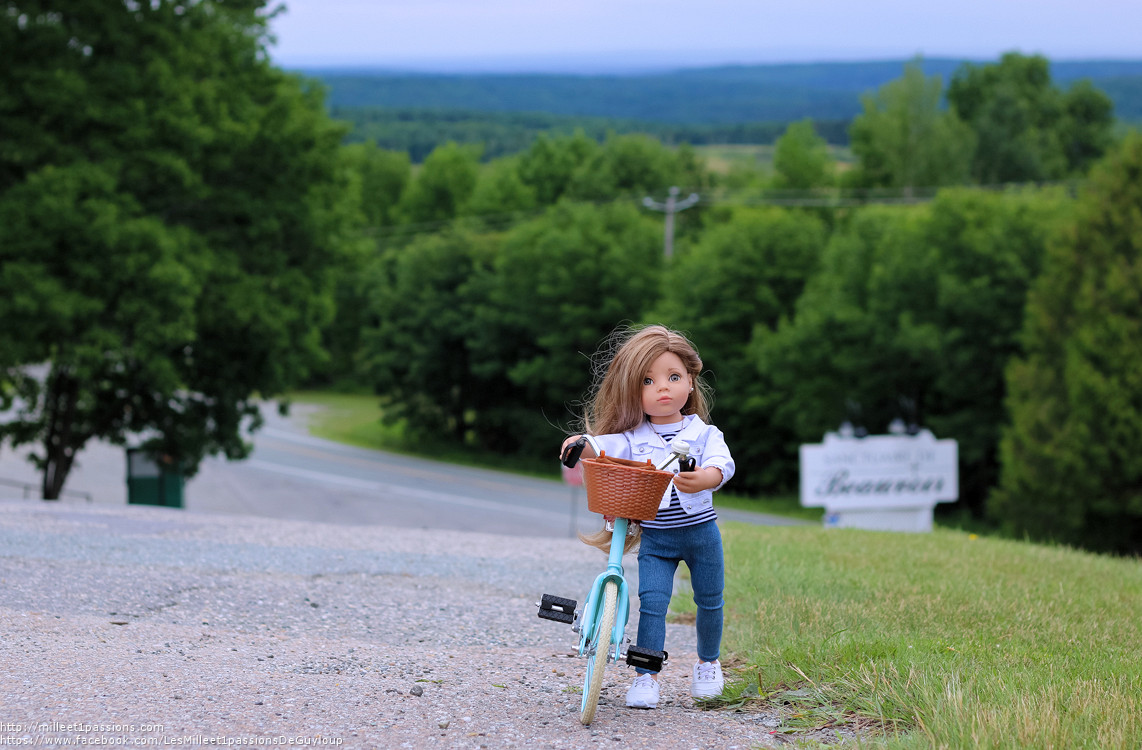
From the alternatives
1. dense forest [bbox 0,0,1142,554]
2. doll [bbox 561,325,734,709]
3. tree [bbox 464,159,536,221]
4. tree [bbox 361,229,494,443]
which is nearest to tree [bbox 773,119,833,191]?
dense forest [bbox 0,0,1142,554]

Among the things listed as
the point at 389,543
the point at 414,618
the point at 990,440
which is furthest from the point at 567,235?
the point at 414,618

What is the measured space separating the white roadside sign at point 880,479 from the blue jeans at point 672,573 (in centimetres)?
1670

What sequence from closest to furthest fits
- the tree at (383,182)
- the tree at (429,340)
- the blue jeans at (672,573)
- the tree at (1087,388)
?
1. the blue jeans at (672,573)
2. the tree at (1087,388)
3. the tree at (429,340)
4. the tree at (383,182)

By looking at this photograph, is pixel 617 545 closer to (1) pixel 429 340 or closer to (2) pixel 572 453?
(2) pixel 572 453

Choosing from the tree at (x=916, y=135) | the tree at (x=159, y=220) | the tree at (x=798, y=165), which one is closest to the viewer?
the tree at (x=159, y=220)

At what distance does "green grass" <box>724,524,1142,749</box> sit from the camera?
3.79 m

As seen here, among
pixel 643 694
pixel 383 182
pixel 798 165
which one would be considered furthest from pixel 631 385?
pixel 383 182

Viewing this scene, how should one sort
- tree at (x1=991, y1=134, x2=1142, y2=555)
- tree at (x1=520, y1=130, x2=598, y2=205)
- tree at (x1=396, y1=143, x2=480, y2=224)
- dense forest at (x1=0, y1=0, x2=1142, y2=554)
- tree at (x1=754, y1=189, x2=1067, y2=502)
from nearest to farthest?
dense forest at (x1=0, y1=0, x2=1142, y2=554) < tree at (x1=991, y1=134, x2=1142, y2=555) < tree at (x1=754, y1=189, x2=1067, y2=502) < tree at (x1=520, y1=130, x2=598, y2=205) < tree at (x1=396, y1=143, x2=480, y2=224)

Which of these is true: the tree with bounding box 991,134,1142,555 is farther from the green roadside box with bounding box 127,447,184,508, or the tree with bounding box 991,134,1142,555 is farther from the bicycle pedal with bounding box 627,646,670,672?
the bicycle pedal with bounding box 627,646,670,672

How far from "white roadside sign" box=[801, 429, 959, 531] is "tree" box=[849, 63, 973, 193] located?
57.8 meters

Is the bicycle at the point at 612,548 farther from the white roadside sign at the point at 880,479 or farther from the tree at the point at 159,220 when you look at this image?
the white roadside sign at the point at 880,479

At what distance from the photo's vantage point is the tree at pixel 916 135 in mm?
75188

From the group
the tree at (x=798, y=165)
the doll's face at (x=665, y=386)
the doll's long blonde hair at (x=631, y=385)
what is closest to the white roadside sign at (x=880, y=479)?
the doll's long blonde hair at (x=631, y=385)

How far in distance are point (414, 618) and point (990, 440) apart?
31.3m
